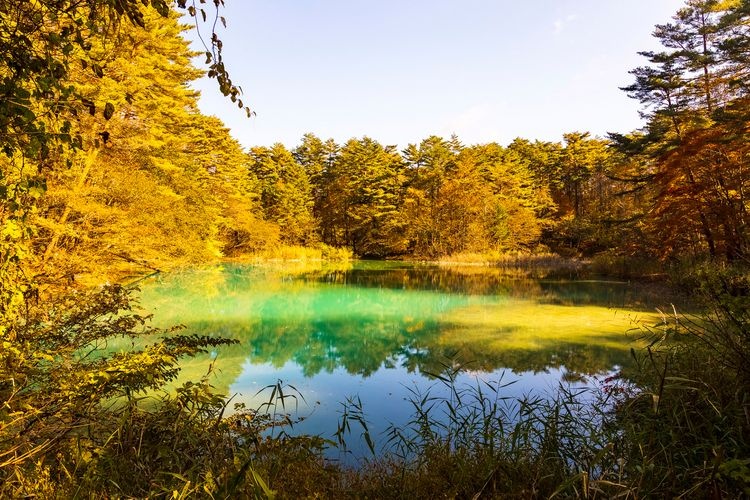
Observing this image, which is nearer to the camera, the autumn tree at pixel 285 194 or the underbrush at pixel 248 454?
the underbrush at pixel 248 454

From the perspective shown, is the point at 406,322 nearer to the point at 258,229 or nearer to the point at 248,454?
the point at 248,454

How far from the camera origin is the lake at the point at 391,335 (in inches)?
232

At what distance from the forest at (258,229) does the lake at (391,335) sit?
83 cm

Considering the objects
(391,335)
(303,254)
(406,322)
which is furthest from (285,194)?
(391,335)

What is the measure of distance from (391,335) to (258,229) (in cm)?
2176

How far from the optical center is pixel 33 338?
308 cm

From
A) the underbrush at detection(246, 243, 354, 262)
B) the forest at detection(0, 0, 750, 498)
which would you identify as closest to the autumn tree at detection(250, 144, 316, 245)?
the forest at detection(0, 0, 750, 498)

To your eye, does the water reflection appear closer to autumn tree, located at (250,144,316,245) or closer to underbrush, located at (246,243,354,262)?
underbrush, located at (246,243,354,262)

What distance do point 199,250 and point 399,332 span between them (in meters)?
8.58

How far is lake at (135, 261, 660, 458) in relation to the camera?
590 centimetres

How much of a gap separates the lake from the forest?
32.6 inches

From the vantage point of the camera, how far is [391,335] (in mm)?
9164

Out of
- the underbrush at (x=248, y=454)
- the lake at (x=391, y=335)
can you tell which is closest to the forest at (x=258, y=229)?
the underbrush at (x=248, y=454)

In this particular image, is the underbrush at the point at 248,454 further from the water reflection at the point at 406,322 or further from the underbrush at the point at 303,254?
the underbrush at the point at 303,254
